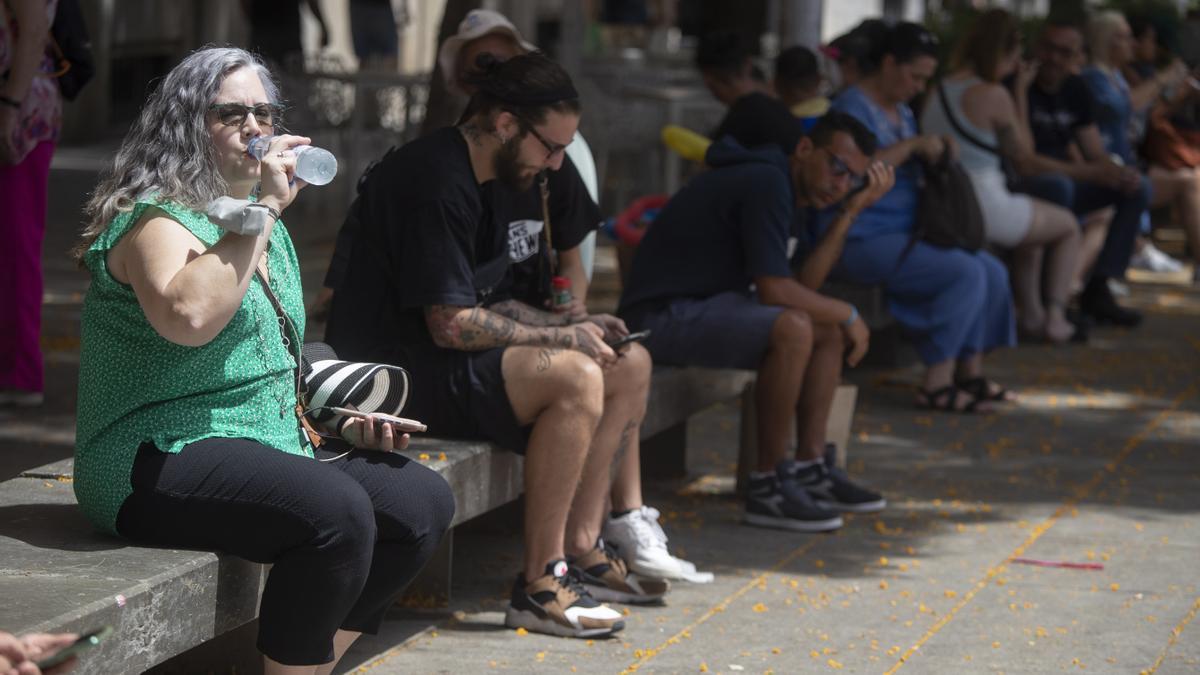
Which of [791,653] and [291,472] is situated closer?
[291,472]

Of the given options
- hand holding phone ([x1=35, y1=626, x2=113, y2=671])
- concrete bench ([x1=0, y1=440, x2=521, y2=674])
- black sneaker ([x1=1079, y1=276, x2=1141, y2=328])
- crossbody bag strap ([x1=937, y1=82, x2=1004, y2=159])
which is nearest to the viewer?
hand holding phone ([x1=35, y1=626, x2=113, y2=671])

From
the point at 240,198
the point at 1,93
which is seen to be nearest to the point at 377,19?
the point at 1,93

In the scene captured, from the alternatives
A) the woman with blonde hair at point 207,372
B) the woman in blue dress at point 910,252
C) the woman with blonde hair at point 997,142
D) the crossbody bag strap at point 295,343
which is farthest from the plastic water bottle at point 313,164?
the woman with blonde hair at point 997,142

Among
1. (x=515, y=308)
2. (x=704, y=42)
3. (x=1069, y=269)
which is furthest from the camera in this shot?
(x=1069, y=269)

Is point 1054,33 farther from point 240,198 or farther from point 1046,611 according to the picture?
point 240,198

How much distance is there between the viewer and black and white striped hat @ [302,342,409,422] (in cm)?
406

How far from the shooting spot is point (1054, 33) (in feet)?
34.6

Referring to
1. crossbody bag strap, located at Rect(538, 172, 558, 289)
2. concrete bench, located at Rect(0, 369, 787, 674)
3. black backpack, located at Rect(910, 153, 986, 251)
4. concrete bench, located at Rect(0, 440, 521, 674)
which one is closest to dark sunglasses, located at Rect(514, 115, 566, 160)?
crossbody bag strap, located at Rect(538, 172, 558, 289)

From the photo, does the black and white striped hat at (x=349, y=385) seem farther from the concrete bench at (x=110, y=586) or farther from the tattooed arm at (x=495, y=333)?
the tattooed arm at (x=495, y=333)

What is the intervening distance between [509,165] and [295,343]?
1176 mm

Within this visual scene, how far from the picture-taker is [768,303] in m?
6.23

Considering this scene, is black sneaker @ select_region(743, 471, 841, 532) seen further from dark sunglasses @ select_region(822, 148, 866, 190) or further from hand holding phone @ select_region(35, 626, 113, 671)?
hand holding phone @ select_region(35, 626, 113, 671)

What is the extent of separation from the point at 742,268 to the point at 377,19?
32.2ft

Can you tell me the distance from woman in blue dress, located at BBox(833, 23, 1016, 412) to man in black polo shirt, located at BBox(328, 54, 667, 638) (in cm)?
320
